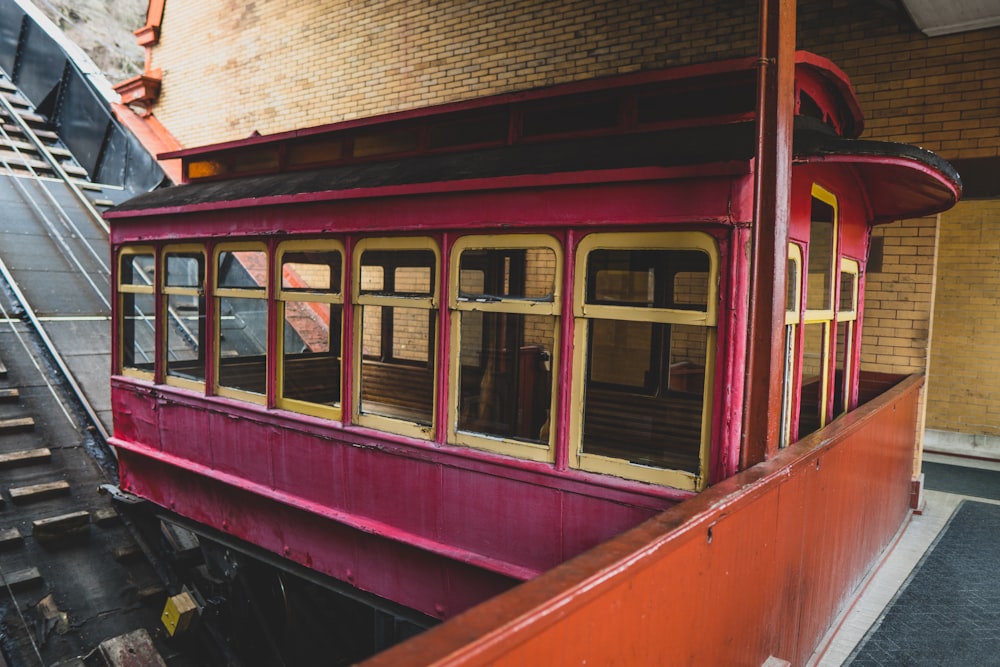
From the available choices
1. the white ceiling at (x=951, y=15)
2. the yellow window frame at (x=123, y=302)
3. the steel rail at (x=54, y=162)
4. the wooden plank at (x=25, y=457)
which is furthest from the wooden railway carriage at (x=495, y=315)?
the steel rail at (x=54, y=162)

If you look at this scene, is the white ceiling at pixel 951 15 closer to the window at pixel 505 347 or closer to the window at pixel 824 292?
the window at pixel 824 292

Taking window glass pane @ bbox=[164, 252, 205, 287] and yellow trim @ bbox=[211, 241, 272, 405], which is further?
window glass pane @ bbox=[164, 252, 205, 287]

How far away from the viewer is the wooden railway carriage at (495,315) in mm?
3160

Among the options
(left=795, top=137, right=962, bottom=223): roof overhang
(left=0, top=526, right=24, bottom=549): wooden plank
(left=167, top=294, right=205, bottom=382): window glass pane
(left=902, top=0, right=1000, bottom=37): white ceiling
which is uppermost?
(left=902, top=0, right=1000, bottom=37): white ceiling

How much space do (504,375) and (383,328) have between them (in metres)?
1.47

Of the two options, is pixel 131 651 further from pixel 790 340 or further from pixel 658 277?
pixel 790 340

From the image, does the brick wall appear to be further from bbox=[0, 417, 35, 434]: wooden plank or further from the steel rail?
bbox=[0, 417, 35, 434]: wooden plank

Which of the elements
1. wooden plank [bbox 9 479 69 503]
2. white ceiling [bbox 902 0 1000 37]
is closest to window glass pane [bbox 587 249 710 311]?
white ceiling [bbox 902 0 1000 37]

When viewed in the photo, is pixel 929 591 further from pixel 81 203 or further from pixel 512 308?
pixel 81 203

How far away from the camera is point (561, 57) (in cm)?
772

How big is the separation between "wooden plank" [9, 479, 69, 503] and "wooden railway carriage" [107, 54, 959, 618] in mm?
1659

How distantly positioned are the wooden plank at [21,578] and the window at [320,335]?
283 centimetres

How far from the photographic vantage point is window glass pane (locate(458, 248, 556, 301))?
11.4 ft

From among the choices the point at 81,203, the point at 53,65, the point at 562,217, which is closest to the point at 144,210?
the point at 562,217
